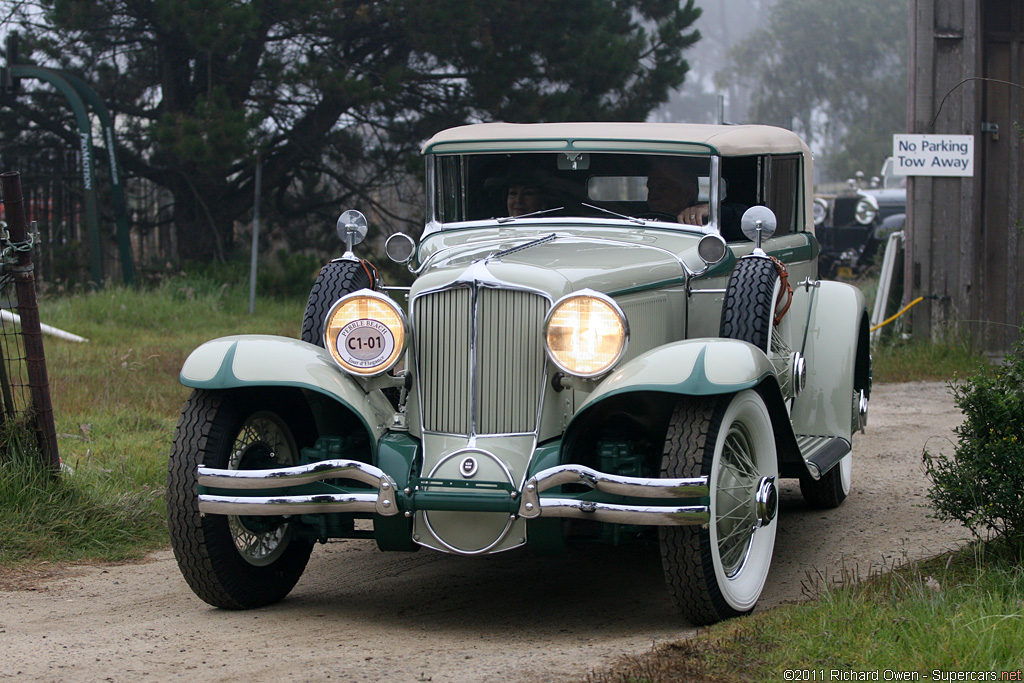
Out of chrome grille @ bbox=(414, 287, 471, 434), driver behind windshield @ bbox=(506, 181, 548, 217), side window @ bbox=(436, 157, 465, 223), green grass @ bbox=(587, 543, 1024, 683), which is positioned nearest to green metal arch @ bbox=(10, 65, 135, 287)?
side window @ bbox=(436, 157, 465, 223)

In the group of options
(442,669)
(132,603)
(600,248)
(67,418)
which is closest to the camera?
(442,669)

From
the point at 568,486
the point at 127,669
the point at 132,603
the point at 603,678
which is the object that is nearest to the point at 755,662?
the point at 603,678

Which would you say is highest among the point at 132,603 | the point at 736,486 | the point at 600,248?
the point at 600,248

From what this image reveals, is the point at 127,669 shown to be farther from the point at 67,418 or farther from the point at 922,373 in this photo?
the point at 922,373

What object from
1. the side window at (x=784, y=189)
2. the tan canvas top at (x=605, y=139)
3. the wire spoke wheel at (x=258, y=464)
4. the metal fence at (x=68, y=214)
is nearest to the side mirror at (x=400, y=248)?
the tan canvas top at (x=605, y=139)

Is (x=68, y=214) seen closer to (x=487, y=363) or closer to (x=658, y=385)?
(x=487, y=363)

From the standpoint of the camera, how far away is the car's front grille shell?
167 inches

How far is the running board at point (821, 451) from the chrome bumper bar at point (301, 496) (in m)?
1.89

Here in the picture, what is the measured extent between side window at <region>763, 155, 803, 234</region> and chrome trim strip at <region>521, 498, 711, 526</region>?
2.41 m

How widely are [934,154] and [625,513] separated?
7557 millimetres

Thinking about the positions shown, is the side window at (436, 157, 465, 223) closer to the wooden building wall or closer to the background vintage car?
the wooden building wall

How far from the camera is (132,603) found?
4.67m

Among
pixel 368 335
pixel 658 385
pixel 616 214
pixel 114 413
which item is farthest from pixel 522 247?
pixel 114 413

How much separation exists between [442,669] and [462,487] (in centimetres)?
67
